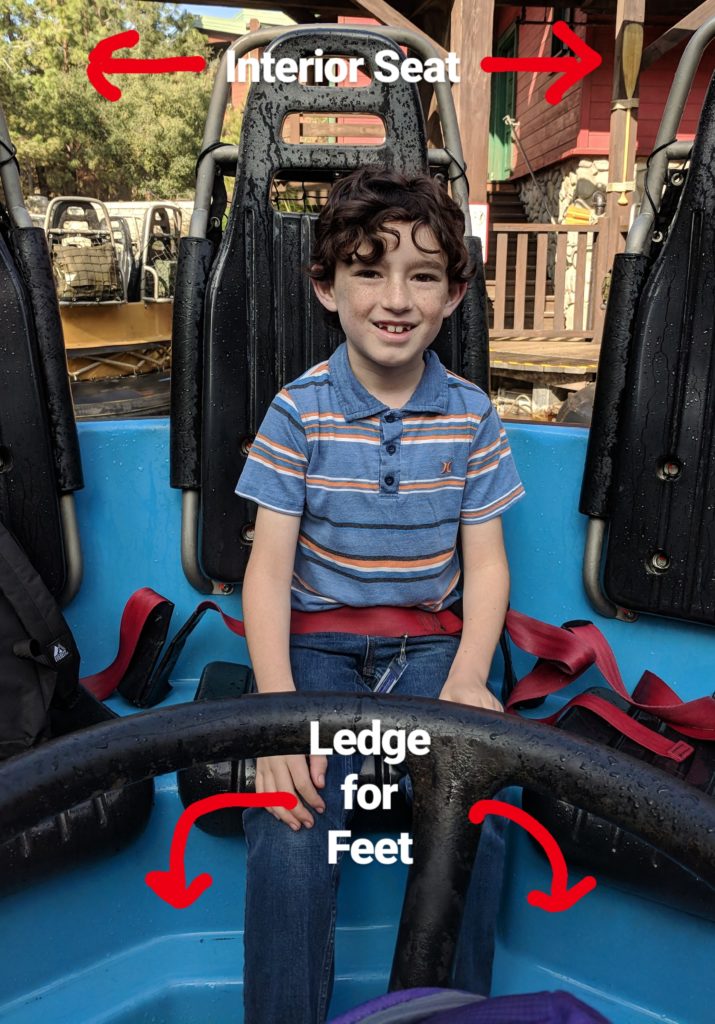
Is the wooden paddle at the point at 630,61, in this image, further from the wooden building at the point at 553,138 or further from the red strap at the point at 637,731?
the red strap at the point at 637,731

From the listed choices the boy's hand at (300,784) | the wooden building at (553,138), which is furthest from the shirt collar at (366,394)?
the wooden building at (553,138)

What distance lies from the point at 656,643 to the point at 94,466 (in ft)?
3.64

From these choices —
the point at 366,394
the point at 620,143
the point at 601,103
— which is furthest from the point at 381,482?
the point at 601,103

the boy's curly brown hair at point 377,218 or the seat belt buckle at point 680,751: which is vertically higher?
the boy's curly brown hair at point 377,218

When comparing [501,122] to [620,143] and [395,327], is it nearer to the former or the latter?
[620,143]

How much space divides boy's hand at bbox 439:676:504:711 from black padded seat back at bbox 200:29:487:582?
0.59 m

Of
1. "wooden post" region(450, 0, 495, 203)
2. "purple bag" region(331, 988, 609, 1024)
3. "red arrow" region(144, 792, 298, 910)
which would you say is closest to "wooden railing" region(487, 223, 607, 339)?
"wooden post" region(450, 0, 495, 203)

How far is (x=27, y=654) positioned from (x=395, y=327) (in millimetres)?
687

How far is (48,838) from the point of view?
3.59 feet

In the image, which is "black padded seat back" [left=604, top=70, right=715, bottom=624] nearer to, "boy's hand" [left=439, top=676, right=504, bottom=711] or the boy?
the boy

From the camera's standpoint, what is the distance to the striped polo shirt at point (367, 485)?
1.27 meters

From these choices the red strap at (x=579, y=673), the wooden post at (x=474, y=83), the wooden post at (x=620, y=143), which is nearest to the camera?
the red strap at (x=579, y=673)

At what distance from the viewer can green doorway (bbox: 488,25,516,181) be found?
40.9ft

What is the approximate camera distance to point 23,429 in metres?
1.49
